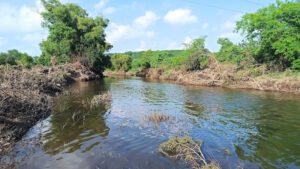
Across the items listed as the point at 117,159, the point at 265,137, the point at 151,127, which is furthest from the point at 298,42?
the point at 117,159

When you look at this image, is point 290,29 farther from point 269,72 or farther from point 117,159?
point 117,159

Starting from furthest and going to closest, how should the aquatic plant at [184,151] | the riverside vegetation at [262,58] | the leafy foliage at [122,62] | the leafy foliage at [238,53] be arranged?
the leafy foliage at [122,62] < the leafy foliage at [238,53] < the riverside vegetation at [262,58] < the aquatic plant at [184,151]

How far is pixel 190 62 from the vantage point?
3450 centimetres

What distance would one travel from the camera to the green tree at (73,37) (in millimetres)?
37078

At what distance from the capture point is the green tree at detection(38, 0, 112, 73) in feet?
122

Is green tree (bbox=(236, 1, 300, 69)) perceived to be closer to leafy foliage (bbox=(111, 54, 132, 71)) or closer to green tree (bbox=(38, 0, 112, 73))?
green tree (bbox=(38, 0, 112, 73))

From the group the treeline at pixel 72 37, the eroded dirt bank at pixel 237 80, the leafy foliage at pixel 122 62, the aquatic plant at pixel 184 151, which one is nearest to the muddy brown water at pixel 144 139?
the aquatic plant at pixel 184 151

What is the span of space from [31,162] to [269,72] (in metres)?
28.3

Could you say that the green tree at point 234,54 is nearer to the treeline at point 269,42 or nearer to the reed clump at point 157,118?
the treeline at point 269,42

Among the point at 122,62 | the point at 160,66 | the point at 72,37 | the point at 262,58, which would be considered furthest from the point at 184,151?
the point at 122,62

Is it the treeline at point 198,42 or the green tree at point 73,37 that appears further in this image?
the green tree at point 73,37

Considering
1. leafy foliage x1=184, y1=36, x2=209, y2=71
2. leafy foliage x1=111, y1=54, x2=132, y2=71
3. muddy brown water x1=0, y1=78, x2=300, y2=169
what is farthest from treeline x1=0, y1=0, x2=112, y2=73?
muddy brown water x1=0, y1=78, x2=300, y2=169

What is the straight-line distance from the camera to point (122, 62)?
74.4m

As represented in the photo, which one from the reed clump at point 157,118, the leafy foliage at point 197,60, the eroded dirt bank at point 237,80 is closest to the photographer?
the reed clump at point 157,118
